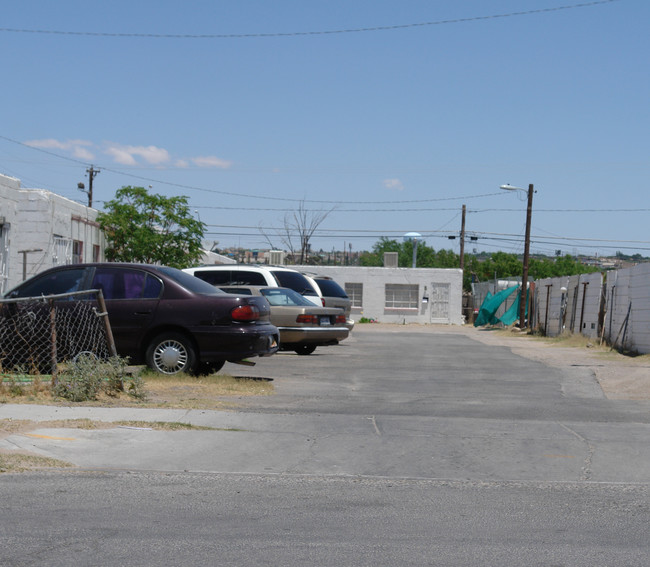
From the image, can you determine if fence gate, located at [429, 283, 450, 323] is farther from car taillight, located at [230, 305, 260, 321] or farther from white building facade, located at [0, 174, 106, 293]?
car taillight, located at [230, 305, 260, 321]

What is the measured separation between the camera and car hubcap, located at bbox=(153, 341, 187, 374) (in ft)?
39.7

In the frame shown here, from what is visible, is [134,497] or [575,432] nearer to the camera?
[134,497]

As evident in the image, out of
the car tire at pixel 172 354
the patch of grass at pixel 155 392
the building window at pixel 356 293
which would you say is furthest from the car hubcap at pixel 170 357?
the building window at pixel 356 293

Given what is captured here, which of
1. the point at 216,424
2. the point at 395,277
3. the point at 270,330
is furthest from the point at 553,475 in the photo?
the point at 395,277

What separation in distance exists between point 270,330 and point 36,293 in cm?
339

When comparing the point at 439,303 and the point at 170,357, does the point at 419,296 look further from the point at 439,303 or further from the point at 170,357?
the point at 170,357

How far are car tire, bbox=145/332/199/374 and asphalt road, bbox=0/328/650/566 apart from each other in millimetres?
1529

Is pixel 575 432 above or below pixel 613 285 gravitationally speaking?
below

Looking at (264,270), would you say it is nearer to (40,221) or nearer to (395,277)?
(40,221)

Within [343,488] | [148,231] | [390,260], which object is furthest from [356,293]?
[343,488]

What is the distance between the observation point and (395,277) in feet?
165

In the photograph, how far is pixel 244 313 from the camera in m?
12.1

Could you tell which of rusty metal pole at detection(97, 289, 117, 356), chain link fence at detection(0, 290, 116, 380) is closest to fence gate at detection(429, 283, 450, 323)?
chain link fence at detection(0, 290, 116, 380)

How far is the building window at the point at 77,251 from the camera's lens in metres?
25.7
